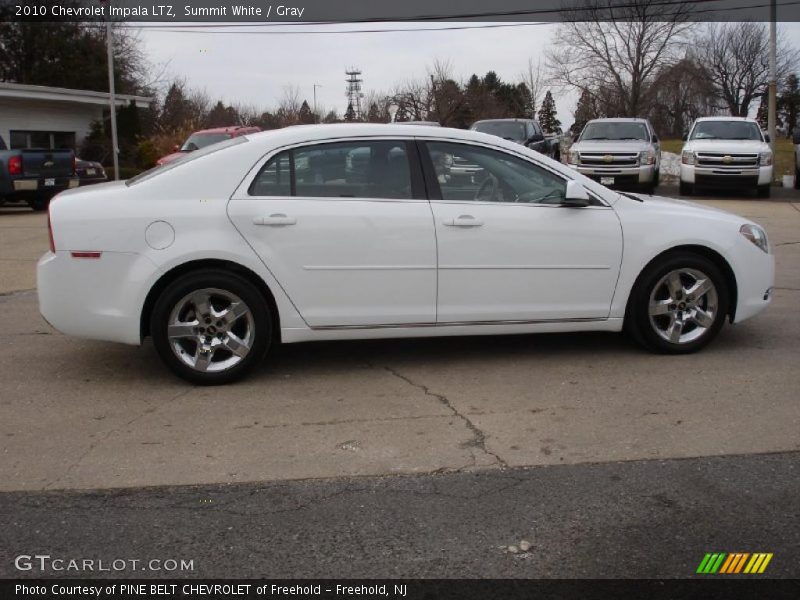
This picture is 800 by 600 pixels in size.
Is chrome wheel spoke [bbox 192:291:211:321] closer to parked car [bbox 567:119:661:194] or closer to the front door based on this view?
the front door

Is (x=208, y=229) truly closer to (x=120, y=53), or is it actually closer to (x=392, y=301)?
(x=392, y=301)

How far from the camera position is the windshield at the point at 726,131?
20016 mm

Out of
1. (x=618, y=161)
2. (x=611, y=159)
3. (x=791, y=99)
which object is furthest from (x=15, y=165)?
(x=791, y=99)

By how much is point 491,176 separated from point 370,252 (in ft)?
3.34

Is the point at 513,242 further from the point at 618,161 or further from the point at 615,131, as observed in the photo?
the point at 615,131

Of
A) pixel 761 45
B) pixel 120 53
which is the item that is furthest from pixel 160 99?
pixel 761 45

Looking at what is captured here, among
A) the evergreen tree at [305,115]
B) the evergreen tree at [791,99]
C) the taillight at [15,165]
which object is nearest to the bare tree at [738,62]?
the evergreen tree at [791,99]

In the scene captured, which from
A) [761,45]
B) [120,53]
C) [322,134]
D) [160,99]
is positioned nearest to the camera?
[322,134]

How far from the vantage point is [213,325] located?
215 inches

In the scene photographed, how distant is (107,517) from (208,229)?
215cm

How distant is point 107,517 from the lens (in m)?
3.71

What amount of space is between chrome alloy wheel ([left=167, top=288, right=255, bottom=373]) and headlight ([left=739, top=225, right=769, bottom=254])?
3507 millimetres

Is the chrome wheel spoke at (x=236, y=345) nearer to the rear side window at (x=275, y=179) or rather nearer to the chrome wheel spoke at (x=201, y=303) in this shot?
the chrome wheel spoke at (x=201, y=303)

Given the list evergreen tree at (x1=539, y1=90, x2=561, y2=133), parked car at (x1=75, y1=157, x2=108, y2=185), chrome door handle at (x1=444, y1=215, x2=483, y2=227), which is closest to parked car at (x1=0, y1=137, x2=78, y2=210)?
parked car at (x1=75, y1=157, x2=108, y2=185)
